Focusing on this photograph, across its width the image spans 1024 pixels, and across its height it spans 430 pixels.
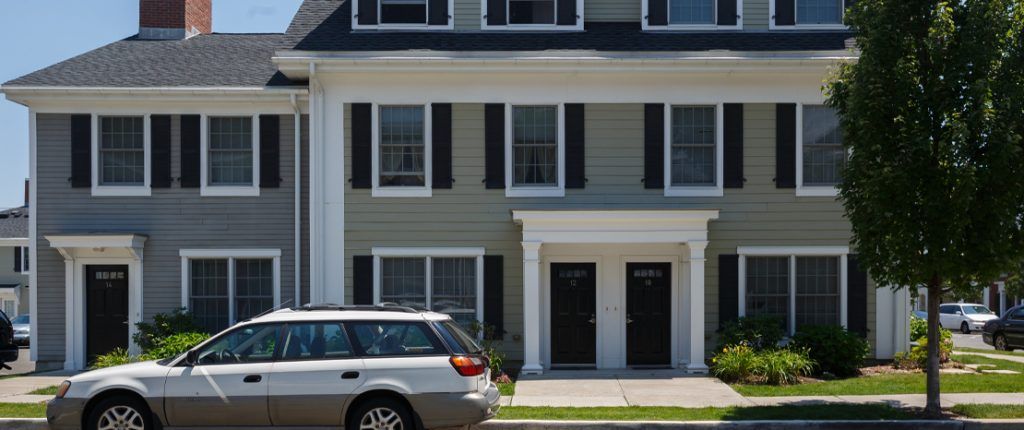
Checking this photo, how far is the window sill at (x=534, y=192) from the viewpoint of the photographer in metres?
16.8

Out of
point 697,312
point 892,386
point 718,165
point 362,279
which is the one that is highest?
point 718,165

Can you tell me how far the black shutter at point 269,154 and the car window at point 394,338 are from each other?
806 centimetres

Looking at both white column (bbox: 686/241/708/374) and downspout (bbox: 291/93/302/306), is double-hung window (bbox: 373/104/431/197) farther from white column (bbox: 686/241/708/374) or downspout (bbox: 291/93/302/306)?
white column (bbox: 686/241/708/374)

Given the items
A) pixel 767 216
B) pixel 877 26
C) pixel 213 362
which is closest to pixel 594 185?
pixel 767 216

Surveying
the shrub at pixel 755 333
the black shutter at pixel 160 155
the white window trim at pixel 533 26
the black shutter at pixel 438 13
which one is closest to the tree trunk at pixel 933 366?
the shrub at pixel 755 333

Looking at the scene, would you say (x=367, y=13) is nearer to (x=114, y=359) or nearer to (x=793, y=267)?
(x=114, y=359)

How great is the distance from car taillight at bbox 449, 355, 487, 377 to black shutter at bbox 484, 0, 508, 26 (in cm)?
925

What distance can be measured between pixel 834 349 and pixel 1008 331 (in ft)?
42.9

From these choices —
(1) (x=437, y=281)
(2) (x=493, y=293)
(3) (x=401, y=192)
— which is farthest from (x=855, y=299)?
(3) (x=401, y=192)

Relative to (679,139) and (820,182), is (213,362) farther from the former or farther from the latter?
(820,182)

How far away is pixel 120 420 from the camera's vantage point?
32.6 feet

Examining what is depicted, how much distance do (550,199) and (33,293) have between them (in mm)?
10028

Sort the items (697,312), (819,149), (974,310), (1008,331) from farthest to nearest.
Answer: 1. (974,310)
2. (1008,331)
3. (819,149)
4. (697,312)

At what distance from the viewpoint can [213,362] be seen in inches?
399
